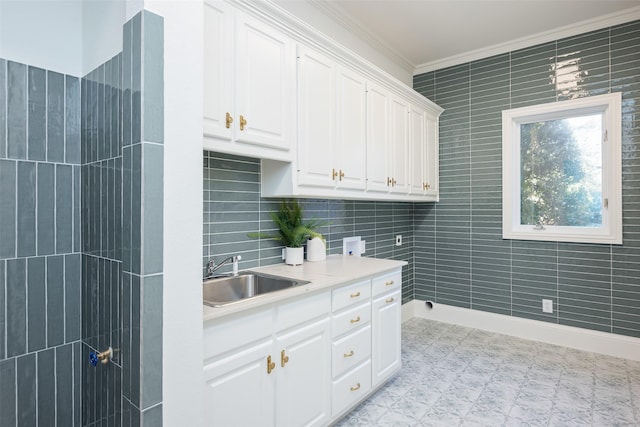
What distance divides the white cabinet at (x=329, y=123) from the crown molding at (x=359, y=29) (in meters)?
0.68

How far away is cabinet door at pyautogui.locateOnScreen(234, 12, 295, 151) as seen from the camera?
1755mm

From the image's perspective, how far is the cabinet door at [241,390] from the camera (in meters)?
1.35

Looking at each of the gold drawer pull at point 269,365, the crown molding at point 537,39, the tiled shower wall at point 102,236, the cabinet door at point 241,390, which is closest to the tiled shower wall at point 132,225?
the tiled shower wall at point 102,236

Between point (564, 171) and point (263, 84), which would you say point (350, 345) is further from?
point (564, 171)

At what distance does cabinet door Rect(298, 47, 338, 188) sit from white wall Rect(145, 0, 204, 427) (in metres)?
0.93

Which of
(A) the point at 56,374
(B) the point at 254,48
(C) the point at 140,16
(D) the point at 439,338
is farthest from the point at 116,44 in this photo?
(D) the point at 439,338

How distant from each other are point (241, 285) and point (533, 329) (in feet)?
9.65

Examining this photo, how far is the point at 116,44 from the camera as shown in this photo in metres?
1.27

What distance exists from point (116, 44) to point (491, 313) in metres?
3.83

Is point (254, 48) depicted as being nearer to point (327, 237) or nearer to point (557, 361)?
point (327, 237)

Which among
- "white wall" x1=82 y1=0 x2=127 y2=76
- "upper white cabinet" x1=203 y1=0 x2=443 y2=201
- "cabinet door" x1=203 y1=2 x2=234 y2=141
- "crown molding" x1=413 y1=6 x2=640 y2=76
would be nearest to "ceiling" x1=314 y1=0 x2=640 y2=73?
"crown molding" x1=413 y1=6 x2=640 y2=76

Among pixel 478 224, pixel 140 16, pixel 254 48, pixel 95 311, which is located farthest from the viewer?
pixel 478 224

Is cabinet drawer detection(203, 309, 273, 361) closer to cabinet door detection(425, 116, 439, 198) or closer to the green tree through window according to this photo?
cabinet door detection(425, 116, 439, 198)

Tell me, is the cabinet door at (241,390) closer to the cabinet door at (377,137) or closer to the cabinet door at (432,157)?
the cabinet door at (377,137)
